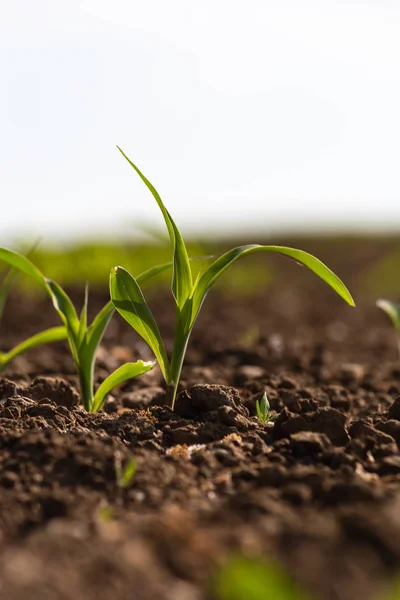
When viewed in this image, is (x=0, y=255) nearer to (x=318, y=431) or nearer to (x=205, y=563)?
(x=318, y=431)

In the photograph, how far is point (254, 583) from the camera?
0.86m

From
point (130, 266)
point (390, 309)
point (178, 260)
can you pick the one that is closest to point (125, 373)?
point (178, 260)

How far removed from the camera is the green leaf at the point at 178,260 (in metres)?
1.82

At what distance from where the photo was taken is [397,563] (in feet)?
3.16

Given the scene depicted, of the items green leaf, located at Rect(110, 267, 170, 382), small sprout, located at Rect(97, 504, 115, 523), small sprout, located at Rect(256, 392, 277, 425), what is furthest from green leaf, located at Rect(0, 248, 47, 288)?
small sprout, located at Rect(97, 504, 115, 523)

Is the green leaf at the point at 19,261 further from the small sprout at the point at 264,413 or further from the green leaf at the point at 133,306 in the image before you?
the small sprout at the point at 264,413

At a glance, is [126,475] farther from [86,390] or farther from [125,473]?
[86,390]

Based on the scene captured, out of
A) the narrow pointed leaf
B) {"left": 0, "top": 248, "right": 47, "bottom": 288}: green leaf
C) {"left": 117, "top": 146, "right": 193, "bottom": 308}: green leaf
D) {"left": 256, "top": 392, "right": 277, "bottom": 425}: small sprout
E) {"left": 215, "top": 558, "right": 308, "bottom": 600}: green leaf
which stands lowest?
{"left": 256, "top": 392, "right": 277, "bottom": 425}: small sprout

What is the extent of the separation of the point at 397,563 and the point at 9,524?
71 cm

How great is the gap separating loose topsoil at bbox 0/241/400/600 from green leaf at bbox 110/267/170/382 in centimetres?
17

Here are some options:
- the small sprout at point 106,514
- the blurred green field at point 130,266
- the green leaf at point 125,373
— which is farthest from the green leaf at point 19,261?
the blurred green field at point 130,266

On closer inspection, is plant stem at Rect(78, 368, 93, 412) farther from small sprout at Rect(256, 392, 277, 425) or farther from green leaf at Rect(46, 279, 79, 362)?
small sprout at Rect(256, 392, 277, 425)

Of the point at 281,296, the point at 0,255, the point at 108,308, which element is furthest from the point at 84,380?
the point at 281,296

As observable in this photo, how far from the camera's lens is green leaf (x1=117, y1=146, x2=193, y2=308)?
5.97 ft
